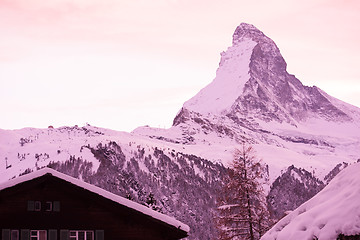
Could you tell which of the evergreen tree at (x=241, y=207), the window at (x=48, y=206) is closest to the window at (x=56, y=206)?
the window at (x=48, y=206)

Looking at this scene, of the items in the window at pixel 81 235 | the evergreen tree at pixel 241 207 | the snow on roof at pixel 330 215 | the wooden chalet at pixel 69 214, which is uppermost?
the evergreen tree at pixel 241 207

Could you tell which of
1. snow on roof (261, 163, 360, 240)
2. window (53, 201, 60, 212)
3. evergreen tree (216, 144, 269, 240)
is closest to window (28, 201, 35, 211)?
window (53, 201, 60, 212)

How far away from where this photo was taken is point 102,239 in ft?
99.4

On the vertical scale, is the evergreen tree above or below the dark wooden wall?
above

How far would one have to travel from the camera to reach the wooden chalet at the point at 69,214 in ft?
98.9

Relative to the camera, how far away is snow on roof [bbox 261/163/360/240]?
19.3m

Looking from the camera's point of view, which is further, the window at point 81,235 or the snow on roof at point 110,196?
the window at point 81,235

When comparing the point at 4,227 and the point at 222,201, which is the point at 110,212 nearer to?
the point at 4,227

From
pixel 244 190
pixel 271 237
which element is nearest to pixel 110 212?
pixel 271 237

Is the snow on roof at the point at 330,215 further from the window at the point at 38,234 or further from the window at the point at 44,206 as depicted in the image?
the window at the point at 38,234

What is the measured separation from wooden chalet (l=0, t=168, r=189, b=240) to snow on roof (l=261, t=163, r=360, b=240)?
8882mm

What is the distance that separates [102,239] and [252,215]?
17466mm

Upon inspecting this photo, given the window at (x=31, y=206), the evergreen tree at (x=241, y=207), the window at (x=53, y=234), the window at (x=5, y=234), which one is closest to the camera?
the window at (x=5, y=234)

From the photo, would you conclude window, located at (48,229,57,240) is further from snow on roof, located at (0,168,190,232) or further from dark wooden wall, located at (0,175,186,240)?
snow on roof, located at (0,168,190,232)
